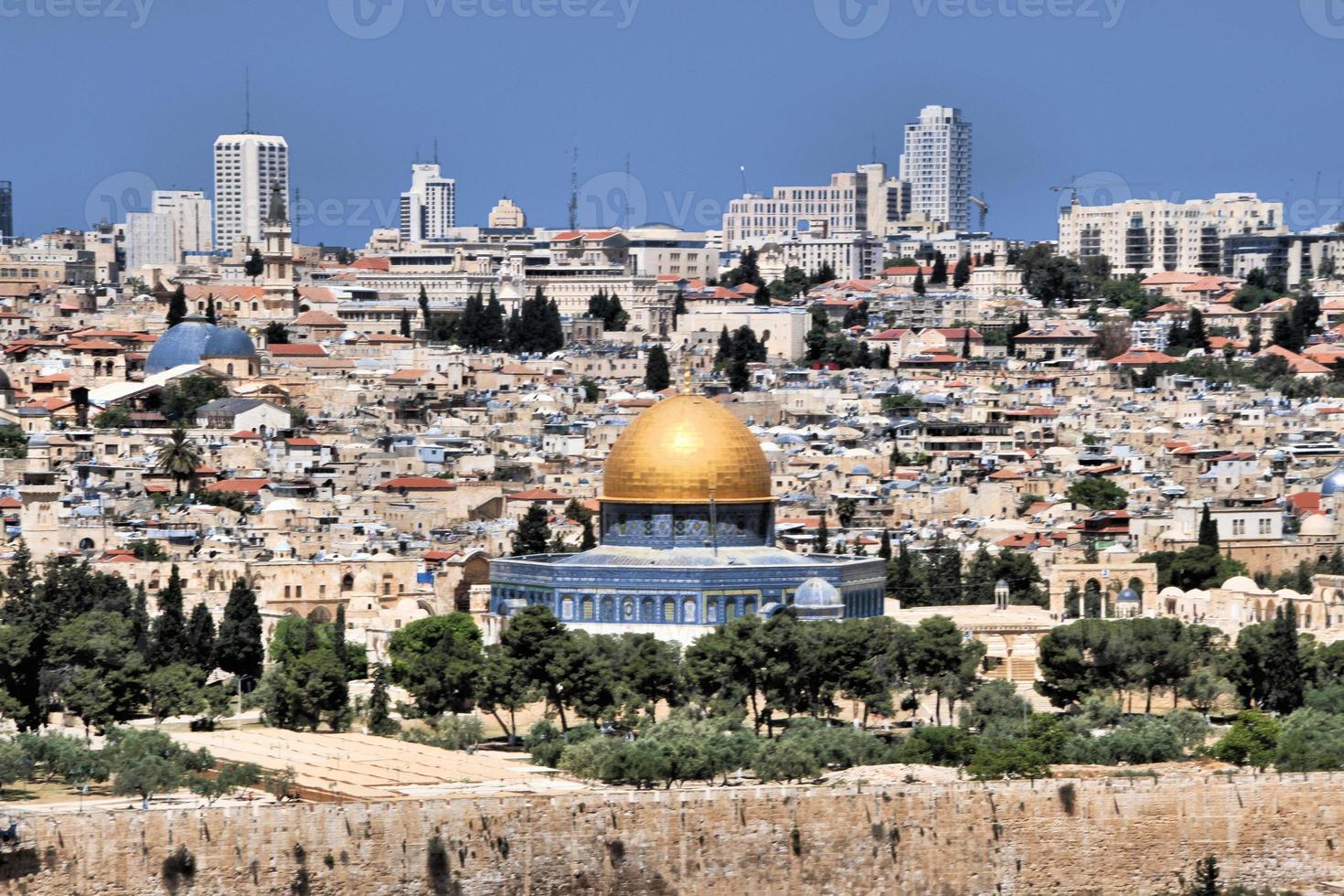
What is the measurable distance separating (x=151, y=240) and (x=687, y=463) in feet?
391

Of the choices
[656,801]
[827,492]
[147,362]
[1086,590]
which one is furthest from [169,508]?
[656,801]

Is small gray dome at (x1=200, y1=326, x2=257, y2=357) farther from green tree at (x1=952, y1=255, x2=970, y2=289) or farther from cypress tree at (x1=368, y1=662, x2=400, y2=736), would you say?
cypress tree at (x1=368, y1=662, x2=400, y2=736)

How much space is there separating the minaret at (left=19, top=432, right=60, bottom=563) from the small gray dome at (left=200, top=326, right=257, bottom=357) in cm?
1994

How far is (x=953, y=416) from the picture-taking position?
98.6 meters

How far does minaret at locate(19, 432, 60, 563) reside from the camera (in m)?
72.9

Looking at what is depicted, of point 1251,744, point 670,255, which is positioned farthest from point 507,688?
point 670,255

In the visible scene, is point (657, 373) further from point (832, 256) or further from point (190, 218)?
point (190, 218)

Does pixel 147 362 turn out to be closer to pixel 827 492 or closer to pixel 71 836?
pixel 827 492

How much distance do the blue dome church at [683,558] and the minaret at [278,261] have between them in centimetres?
6004

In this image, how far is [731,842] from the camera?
153ft

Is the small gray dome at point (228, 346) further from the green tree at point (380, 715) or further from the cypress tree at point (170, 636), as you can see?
the green tree at point (380, 715)

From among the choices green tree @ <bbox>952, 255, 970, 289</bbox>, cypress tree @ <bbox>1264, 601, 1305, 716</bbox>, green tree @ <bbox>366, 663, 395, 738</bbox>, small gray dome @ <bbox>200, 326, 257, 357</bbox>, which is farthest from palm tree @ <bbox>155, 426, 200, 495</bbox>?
green tree @ <bbox>952, 255, 970, 289</bbox>

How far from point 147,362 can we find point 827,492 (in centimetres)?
2646

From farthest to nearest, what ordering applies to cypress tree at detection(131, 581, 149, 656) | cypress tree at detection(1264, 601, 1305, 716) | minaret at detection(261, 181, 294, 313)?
minaret at detection(261, 181, 294, 313) → cypress tree at detection(131, 581, 149, 656) → cypress tree at detection(1264, 601, 1305, 716)
